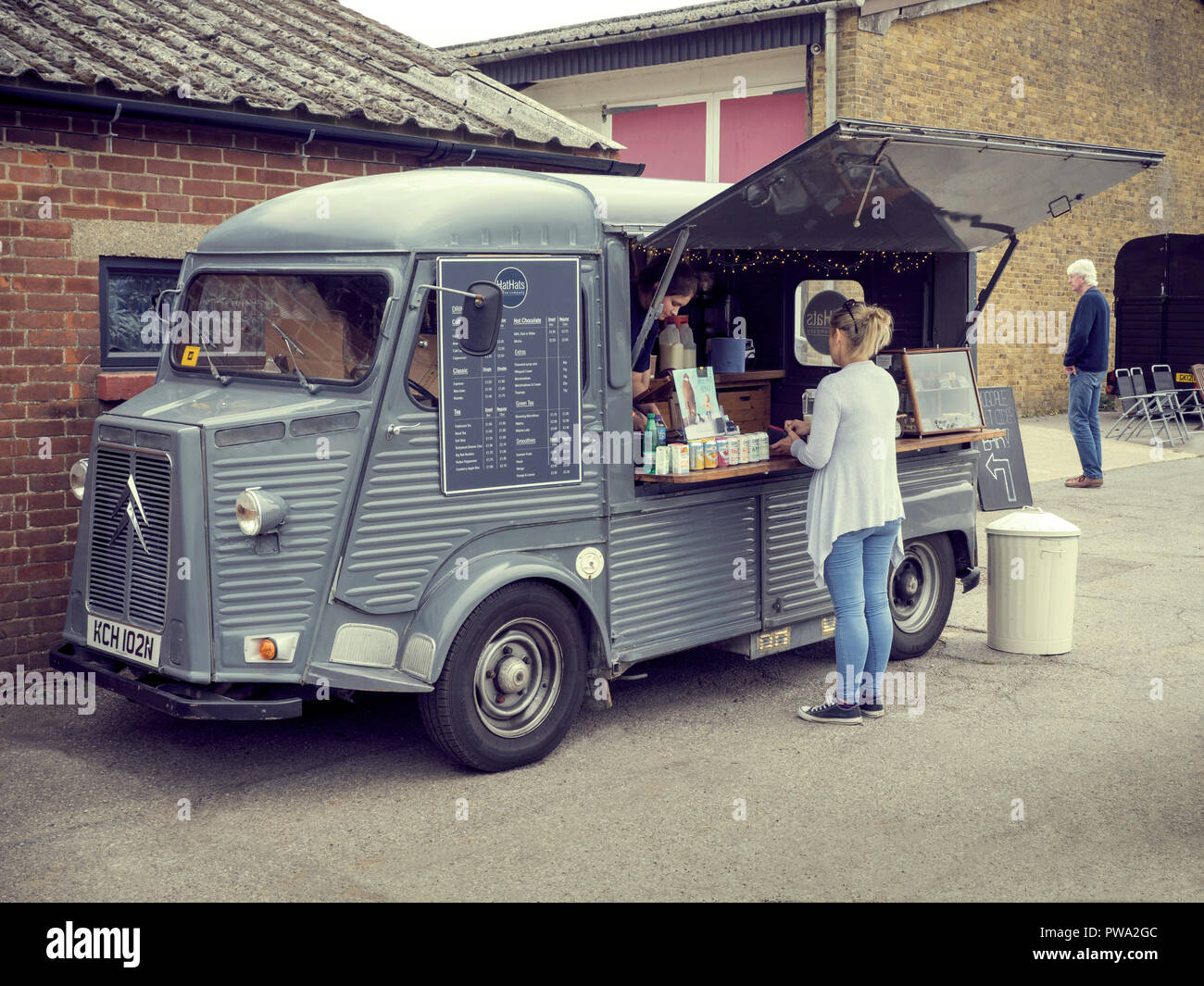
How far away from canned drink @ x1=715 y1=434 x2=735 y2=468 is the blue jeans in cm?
64

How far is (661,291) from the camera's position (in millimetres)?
5973

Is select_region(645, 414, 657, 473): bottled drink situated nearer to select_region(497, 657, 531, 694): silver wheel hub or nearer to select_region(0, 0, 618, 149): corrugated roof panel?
select_region(497, 657, 531, 694): silver wheel hub

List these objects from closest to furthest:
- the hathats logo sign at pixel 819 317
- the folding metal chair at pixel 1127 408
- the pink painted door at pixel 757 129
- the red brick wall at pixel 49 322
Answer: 1. the red brick wall at pixel 49 322
2. the hathats logo sign at pixel 819 317
3. the pink painted door at pixel 757 129
4. the folding metal chair at pixel 1127 408

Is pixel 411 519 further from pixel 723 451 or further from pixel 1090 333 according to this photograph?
pixel 1090 333

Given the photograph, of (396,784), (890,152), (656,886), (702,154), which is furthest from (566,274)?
(702,154)

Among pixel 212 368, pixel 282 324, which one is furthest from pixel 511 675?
pixel 212 368

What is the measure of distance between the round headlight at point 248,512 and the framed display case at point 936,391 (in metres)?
3.79

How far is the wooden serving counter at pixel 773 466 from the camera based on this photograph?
242 inches

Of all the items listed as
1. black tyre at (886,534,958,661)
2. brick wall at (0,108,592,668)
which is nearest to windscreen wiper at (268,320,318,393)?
brick wall at (0,108,592,668)

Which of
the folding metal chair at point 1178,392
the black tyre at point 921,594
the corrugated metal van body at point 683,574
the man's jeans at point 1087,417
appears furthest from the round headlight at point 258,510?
the folding metal chair at point 1178,392

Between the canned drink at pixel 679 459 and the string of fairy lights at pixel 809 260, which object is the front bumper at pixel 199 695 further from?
the string of fairy lights at pixel 809 260

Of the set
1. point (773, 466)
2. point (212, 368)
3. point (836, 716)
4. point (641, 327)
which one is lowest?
point (836, 716)

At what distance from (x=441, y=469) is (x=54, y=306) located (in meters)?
2.94
